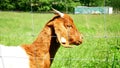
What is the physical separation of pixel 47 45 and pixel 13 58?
0.56 m

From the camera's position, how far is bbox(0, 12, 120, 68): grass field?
6.43 meters

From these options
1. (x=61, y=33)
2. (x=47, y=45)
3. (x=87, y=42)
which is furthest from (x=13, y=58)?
(x=87, y=42)

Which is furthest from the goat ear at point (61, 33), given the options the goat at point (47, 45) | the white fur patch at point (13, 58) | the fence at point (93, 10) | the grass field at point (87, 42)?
the fence at point (93, 10)

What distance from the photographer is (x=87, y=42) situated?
8.29 meters

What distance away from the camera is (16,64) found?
16.9 ft

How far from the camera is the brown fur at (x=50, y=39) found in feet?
17.5

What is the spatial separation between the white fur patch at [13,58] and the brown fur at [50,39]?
3.4 inches

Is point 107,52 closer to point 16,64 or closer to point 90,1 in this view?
point 90,1

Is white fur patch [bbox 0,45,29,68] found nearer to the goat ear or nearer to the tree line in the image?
the goat ear

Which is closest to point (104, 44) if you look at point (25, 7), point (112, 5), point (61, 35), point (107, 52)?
point (107, 52)

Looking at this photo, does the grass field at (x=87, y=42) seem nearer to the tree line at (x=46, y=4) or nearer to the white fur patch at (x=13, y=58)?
the tree line at (x=46, y=4)

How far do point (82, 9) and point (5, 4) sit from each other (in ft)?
4.24

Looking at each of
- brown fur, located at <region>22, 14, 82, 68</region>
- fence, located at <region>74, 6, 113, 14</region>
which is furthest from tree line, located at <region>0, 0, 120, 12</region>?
brown fur, located at <region>22, 14, 82, 68</region>

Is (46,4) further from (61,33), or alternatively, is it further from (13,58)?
(13,58)
